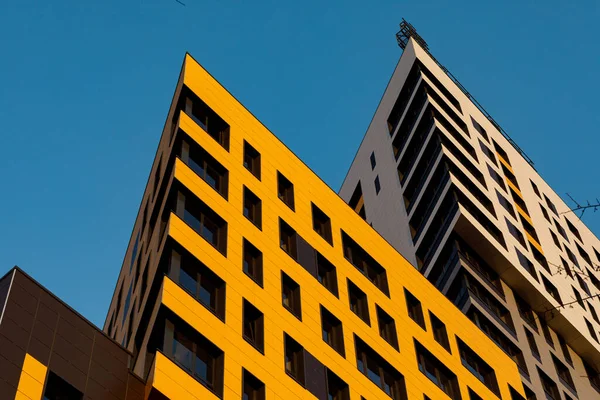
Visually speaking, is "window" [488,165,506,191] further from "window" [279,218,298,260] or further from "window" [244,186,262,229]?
"window" [244,186,262,229]

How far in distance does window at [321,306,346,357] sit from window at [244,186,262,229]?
535cm

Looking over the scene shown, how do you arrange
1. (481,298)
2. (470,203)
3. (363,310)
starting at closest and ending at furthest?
(363,310)
(481,298)
(470,203)

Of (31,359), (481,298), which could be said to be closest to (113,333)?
(31,359)

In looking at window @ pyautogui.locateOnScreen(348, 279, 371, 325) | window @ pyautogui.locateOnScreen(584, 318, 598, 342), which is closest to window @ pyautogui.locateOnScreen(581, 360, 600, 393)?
window @ pyautogui.locateOnScreen(584, 318, 598, 342)

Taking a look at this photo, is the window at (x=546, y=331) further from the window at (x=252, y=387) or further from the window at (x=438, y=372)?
the window at (x=252, y=387)

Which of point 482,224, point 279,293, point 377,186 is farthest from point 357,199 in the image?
point 279,293

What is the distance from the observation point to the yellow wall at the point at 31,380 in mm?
28391

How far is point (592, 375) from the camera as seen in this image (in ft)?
250

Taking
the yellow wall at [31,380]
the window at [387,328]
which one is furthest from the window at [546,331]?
the yellow wall at [31,380]

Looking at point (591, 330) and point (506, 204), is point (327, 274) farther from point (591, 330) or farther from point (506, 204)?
point (591, 330)

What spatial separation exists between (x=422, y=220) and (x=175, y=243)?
4279cm

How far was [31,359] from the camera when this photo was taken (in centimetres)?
2952

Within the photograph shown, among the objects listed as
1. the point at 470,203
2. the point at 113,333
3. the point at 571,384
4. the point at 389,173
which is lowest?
the point at 113,333

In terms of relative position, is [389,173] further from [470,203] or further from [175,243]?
[175,243]
